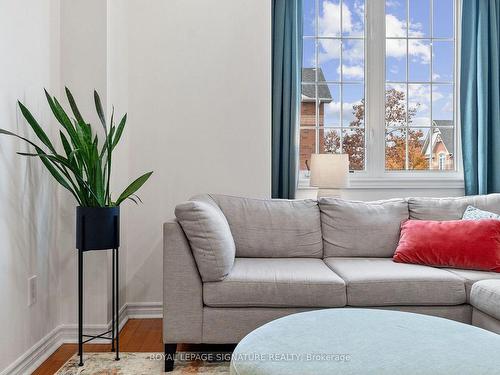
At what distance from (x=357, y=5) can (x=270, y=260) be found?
2385 mm

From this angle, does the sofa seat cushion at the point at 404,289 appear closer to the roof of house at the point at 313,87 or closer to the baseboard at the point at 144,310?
the baseboard at the point at 144,310

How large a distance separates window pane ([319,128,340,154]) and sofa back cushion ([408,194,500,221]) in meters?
0.90

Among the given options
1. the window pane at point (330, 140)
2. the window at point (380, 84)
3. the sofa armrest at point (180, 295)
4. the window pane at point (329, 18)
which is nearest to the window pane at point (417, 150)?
the window at point (380, 84)

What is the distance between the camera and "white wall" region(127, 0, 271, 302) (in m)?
3.06

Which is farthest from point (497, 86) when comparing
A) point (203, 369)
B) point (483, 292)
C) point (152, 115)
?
point (203, 369)

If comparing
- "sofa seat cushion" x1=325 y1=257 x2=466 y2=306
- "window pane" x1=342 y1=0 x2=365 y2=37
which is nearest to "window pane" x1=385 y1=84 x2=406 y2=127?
"window pane" x1=342 y1=0 x2=365 y2=37

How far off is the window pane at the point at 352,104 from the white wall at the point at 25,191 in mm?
2261

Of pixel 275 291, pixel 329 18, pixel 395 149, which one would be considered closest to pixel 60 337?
pixel 275 291

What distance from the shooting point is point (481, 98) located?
3.39 m

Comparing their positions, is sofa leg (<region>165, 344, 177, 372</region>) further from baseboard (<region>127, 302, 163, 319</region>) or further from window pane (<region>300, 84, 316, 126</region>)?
window pane (<region>300, 84, 316, 126</region>)

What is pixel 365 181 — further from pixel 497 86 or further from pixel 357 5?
pixel 357 5

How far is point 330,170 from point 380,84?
108cm

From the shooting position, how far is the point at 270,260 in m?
2.63

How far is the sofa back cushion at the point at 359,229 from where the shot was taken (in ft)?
9.15
